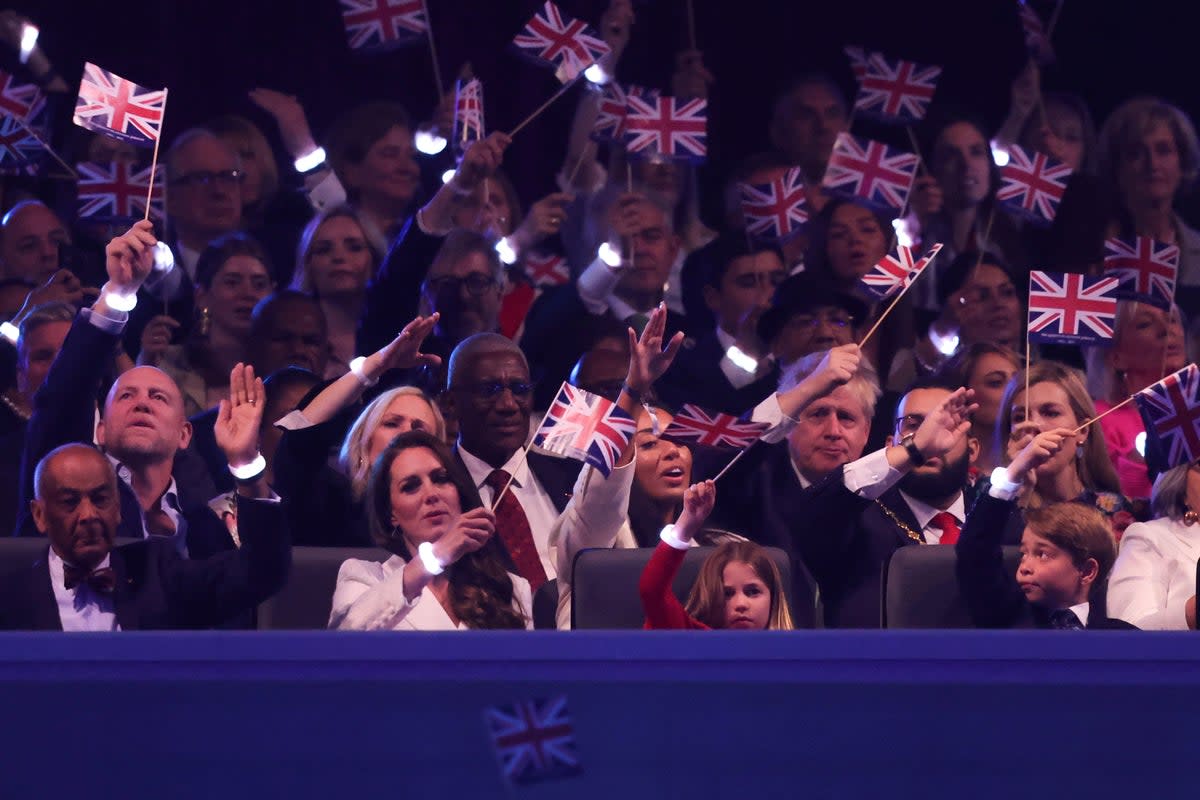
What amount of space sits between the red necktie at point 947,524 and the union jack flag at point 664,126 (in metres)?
1.56

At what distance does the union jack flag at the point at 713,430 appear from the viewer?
Result: 12.5ft

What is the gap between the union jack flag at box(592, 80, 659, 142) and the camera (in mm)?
5250

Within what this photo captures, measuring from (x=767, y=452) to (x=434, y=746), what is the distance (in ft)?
7.38

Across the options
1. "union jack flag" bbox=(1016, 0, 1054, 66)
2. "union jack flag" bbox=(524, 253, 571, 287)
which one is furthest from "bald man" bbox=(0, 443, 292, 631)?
"union jack flag" bbox=(1016, 0, 1054, 66)

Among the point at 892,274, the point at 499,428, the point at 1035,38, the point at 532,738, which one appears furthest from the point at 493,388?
the point at 1035,38

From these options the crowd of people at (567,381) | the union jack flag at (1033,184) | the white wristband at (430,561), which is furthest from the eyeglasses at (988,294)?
the white wristband at (430,561)

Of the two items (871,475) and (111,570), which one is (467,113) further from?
(111,570)

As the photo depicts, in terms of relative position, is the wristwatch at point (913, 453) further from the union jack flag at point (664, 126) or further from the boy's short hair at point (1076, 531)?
the union jack flag at point (664, 126)

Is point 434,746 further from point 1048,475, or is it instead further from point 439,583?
point 1048,475

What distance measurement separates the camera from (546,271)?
219 inches

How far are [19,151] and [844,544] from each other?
2407mm

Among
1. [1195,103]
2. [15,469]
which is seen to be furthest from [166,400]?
[1195,103]

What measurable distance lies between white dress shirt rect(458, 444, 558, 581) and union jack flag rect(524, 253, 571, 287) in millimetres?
1404

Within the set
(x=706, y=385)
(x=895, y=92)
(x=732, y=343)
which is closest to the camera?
(x=706, y=385)
